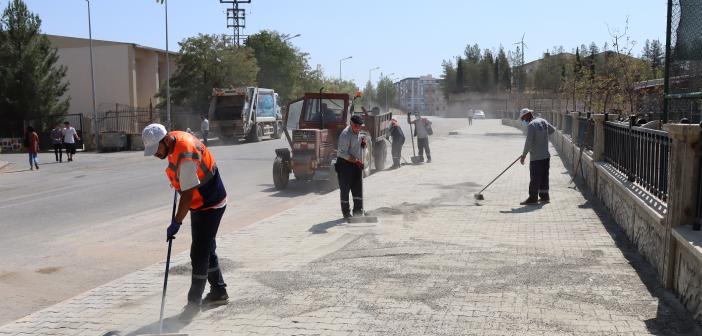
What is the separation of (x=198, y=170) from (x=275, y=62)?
5120 cm

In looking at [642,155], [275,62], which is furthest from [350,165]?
[275,62]

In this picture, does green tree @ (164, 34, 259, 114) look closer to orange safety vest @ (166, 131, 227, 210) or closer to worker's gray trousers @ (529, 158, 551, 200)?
worker's gray trousers @ (529, 158, 551, 200)

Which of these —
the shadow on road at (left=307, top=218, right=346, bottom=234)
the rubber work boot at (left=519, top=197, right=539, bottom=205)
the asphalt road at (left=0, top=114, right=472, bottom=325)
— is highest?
the rubber work boot at (left=519, top=197, right=539, bottom=205)

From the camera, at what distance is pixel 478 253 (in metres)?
7.16

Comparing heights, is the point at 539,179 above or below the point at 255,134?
below

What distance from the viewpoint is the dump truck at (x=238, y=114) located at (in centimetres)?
3322

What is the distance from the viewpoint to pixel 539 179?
1096 centimetres

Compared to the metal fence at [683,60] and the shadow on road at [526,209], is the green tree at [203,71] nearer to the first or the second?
the shadow on road at [526,209]

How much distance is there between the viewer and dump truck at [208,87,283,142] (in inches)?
1308

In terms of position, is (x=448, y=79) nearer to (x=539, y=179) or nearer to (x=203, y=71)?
(x=203, y=71)

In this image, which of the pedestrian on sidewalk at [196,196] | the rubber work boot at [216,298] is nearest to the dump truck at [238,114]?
the rubber work boot at [216,298]

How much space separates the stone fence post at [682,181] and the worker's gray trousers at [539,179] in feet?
17.4

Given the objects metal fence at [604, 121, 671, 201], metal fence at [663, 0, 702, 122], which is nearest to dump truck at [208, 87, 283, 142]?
metal fence at [604, 121, 671, 201]

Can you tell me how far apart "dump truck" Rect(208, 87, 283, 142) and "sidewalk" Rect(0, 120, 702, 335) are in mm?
23830
